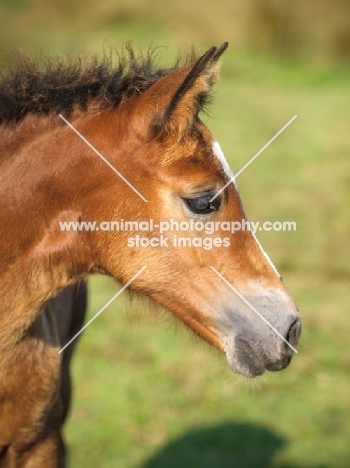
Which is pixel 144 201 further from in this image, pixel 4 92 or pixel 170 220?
pixel 4 92

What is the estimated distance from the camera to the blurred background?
4.87m

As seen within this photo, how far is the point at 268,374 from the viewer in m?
5.57

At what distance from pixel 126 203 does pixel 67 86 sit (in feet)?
1.77

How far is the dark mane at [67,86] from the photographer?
2.97m

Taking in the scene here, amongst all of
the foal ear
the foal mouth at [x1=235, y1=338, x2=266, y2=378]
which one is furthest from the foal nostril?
the foal ear

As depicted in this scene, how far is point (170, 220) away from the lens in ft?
9.29

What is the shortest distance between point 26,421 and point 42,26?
54.9 ft

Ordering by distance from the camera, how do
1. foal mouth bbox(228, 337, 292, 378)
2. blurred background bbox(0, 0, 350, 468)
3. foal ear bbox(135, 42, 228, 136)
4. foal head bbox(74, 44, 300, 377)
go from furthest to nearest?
1. blurred background bbox(0, 0, 350, 468)
2. foal mouth bbox(228, 337, 292, 378)
3. foal head bbox(74, 44, 300, 377)
4. foal ear bbox(135, 42, 228, 136)

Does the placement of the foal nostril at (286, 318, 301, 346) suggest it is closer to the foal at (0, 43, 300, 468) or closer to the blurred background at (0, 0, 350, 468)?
the foal at (0, 43, 300, 468)

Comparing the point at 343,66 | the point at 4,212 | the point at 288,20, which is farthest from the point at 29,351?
the point at 288,20

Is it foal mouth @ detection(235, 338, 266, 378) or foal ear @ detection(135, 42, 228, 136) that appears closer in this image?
foal ear @ detection(135, 42, 228, 136)

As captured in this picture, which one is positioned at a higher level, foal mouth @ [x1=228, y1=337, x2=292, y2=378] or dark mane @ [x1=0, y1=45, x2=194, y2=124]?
dark mane @ [x1=0, y1=45, x2=194, y2=124]

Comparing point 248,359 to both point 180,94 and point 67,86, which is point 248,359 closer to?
point 180,94

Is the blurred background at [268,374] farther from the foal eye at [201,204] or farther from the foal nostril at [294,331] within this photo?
the foal eye at [201,204]
